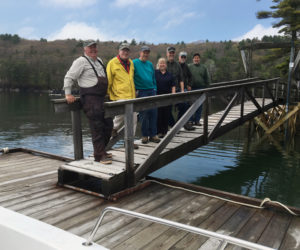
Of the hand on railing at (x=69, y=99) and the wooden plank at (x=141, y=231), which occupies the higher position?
the hand on railing at (x=69, y=99)

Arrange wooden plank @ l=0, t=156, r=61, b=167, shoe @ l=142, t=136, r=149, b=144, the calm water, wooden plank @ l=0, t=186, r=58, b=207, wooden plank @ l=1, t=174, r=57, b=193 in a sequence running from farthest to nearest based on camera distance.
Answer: the calm water < wooden plank @ l=0, t=156, r=61, b=167 < shoe @ l=142, t=136, r=149, b=144 < wooden plank @ l=1, t=174, r=57, b=193 < wooden plank @ l=0, t=186, r=58, b=207

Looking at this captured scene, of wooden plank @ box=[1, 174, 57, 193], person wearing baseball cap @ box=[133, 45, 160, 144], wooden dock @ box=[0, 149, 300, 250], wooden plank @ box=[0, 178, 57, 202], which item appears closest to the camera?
wooden dock @ box=[0, 149, 300, 250]

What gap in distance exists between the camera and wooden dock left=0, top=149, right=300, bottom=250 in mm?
3102

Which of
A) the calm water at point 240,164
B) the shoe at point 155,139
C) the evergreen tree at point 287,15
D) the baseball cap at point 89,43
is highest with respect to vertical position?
the evergreen tree at point 287,15

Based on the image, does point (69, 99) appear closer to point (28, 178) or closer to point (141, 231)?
point (28, 178)

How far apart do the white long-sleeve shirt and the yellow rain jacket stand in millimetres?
291

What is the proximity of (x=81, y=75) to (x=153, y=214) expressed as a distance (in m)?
2.35

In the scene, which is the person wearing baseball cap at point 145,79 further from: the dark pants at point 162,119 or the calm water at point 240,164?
the calm water at point 240,164

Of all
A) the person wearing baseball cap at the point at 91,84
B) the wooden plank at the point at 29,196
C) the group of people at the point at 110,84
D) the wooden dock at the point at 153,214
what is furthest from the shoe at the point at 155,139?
the wooden plank at the point at 29,196

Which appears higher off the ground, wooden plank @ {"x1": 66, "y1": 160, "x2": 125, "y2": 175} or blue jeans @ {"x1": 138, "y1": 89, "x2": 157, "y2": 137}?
blue jeans @ {"x1": 138, "y1": 89, "x2": 157, "y2": 137}

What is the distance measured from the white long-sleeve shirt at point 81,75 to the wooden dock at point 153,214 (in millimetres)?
1669

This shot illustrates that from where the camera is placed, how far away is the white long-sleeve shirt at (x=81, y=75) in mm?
4367

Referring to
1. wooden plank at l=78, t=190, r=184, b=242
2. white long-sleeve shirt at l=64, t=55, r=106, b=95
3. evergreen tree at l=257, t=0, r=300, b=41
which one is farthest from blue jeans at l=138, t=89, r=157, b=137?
evergreen tree at l=257, t=0, r=300, b=41

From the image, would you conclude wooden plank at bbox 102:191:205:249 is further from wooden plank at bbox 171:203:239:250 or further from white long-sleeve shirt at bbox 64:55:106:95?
white long-sleeve shirt at bbox 64:55:106:95
